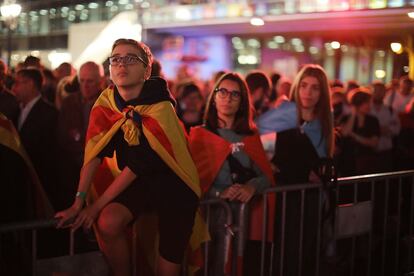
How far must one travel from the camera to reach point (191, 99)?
6.21m

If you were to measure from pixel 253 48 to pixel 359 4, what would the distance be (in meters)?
8.15

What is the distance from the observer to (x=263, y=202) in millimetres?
4203

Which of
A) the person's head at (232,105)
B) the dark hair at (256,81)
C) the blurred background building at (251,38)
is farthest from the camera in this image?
the blurred background building at (251,38)

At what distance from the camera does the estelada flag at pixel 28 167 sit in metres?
3.52

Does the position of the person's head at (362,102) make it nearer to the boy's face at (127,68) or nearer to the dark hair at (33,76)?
the dark hair at (33,76)

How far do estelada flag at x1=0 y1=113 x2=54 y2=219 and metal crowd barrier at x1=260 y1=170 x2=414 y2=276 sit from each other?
1.57 meters

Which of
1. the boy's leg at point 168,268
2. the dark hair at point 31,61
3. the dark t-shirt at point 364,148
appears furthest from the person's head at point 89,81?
the dark t-shirt at point 364,148

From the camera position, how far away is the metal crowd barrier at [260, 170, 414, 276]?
14.7 feet

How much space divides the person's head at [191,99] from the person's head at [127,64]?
9.76 feet

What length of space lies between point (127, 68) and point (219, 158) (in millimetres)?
1292

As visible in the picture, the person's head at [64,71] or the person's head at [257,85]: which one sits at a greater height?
the person's head at [64,71]

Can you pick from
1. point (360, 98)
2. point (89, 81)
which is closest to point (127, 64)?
point (89, 81)

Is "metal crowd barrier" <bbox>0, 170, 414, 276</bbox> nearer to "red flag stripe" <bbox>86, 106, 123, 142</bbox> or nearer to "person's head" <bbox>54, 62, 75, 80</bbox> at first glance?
"red flag stripe" <bbox>86, 106, 123, 142</bbox>

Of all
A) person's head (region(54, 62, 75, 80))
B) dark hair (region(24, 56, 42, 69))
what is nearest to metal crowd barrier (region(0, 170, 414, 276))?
dark hair (region(24, 56, 42, 69))
